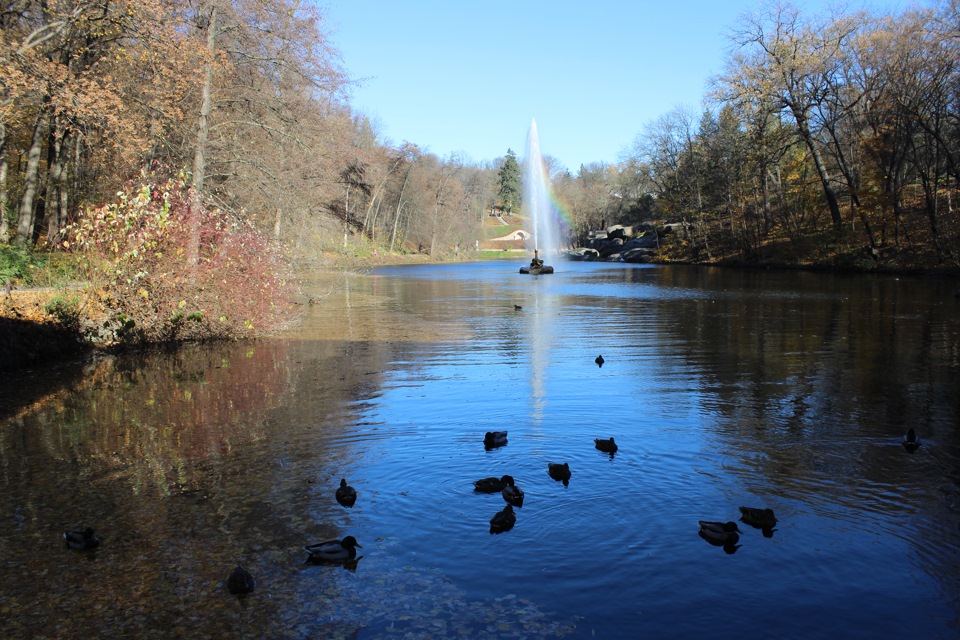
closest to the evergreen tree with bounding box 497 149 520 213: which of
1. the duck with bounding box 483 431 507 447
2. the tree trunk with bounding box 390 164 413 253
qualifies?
the tree trunk with bounding box 390 164 413 253

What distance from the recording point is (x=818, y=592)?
573 cm

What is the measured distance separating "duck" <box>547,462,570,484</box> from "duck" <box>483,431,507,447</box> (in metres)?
1.35

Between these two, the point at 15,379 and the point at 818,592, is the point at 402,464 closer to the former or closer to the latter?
the point at 818,592

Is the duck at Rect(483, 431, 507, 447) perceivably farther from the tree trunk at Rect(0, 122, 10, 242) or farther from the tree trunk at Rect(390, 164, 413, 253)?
the tree trunk at Rect(390, 164, 413, 253)

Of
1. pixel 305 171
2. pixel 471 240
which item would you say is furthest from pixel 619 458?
pixel 471 240

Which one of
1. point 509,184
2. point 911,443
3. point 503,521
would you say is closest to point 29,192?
point 503,521

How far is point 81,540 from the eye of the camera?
6.34 metres

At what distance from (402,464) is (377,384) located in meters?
5.43

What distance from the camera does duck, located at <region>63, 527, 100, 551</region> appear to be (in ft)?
20.8

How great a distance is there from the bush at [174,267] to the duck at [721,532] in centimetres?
1570

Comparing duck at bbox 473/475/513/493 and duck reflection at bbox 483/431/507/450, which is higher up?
duck reflection at bbox 483/431/507/450

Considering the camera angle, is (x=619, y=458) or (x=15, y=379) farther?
(x=15, y=379)

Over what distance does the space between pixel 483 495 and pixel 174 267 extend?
45.1 ft

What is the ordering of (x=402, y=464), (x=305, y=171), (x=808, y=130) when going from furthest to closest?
(x=808, y=130) → (x=305, y=171) → (x=402, y=464)
